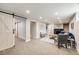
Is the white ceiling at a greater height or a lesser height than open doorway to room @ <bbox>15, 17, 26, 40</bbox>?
greater

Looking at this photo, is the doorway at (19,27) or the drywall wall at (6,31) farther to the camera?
the doorway at (19,27)

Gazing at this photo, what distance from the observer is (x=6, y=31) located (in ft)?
8.64

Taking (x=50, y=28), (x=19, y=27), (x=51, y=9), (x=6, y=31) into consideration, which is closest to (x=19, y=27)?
(x=19, y=27)

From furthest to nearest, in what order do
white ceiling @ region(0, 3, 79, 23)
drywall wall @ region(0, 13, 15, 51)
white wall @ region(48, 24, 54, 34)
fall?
drywall wall @ region(0, 13, 15, 51)
white wall @ region(48, 24, 54, 34)
white ceiling @ region(0, 3, 79, 23)

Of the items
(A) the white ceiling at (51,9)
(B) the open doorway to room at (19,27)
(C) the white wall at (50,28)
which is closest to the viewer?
(A) the white ceiling at (51,9)

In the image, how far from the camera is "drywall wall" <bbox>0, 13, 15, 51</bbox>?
2.29 m

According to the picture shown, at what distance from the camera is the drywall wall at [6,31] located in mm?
2293

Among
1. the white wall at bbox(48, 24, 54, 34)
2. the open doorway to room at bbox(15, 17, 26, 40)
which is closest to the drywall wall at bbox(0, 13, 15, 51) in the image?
the open doorway to room at bbox(15, 17, 26, 40)

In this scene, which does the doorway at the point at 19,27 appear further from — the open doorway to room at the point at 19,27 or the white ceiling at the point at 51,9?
the white ceiling at the point at 51,9

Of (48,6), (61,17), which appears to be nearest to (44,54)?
(61,17)

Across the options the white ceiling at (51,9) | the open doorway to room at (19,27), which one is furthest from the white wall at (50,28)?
the open doorway to room at (19,27)

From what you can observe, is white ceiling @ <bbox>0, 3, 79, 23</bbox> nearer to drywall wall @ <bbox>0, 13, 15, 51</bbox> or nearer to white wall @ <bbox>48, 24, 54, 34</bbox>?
white wall @ <bbox>48, 24, 54, 34</bbox>

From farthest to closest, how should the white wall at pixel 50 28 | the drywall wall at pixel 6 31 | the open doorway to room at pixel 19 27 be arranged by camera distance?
the open doorway to room at pixel 19 27 < the drywall wall at pixel 6 31 < the white wall at pixel 50 28
